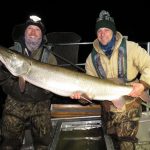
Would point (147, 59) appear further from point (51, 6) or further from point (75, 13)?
point (51, 6)

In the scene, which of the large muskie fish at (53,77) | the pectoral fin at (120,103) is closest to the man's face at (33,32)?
the large muskie fish at (53,77)

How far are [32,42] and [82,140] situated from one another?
5.96 feet

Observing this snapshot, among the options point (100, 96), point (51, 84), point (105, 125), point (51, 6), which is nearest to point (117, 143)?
point (105, 125)

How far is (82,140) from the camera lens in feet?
19.8

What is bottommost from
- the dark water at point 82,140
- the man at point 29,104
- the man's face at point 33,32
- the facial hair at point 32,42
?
the dark water at point 82,140

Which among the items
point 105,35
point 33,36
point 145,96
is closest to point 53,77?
point 33,36

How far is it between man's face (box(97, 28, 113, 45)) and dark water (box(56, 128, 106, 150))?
1649mm

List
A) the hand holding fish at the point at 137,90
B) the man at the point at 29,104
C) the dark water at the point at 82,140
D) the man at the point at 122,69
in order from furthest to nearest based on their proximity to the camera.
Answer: the dark water at the point at 82,140
the man at the point at 29,104
the man at the point at 122,69
the hand holding fish at the point at 137,90

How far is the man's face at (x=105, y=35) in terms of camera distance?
518 cm

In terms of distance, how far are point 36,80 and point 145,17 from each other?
52.0 meters

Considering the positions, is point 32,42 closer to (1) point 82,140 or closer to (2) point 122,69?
(2) point 122,69

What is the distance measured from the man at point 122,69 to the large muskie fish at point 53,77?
0.16 metres

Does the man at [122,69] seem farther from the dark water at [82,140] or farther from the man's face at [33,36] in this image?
the man's face at [33,36]

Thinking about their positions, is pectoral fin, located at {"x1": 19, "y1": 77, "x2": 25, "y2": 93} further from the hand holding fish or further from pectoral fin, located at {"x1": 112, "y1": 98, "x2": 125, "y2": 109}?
the hand holding fish
